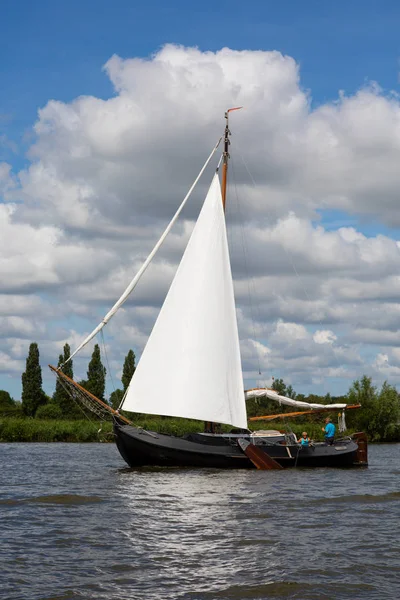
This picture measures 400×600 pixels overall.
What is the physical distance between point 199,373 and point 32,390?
5872 cm

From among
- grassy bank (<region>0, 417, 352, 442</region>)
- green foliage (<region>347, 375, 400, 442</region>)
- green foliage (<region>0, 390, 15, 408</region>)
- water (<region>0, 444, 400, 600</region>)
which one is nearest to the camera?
water (<region>0, 444, 400, 600</region>)

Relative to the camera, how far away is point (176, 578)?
14031 millimetres

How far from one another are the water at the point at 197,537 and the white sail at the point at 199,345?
3204 millimetres

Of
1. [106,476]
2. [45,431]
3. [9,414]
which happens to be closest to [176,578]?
[106,476]

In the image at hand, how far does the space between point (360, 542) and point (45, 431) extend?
46173 millimetres

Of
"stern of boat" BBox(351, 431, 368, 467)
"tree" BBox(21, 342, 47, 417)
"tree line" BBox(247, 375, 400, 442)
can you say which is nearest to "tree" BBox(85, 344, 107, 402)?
"tree" BBox(21, 342, 47, 417)

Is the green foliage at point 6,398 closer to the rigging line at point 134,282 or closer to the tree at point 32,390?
the tree at point 32,390

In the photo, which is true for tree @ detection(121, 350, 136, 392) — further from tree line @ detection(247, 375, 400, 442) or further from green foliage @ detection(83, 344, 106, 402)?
tree line @ detection(247, 375, 400, 442)

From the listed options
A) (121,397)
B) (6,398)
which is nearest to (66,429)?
(121,397)

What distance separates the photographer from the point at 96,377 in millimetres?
90688

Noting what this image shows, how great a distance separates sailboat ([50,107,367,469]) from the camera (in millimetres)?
32812

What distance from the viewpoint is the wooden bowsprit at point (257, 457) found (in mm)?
33531

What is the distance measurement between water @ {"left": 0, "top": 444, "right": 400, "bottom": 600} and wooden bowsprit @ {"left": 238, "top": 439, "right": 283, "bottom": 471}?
2.15 m

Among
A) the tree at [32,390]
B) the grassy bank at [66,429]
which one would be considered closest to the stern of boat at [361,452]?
the grassy bank at [66,429]
